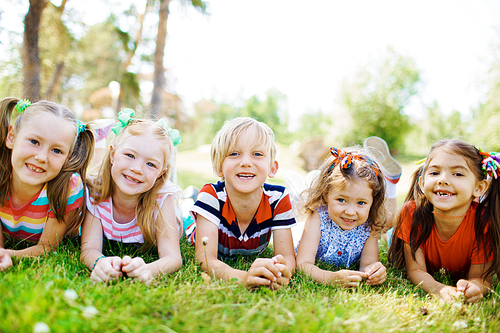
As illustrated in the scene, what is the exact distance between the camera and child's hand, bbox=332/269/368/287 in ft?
7.70

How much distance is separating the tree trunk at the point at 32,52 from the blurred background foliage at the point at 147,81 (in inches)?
6.7

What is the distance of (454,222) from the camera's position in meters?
2.73

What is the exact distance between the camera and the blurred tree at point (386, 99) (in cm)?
2052

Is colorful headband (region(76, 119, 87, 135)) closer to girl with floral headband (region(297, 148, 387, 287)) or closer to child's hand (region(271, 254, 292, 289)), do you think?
child's hand (region(271, 254, 292, 289))

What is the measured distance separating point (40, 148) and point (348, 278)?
2.54 m

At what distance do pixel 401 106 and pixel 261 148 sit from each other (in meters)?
21.1

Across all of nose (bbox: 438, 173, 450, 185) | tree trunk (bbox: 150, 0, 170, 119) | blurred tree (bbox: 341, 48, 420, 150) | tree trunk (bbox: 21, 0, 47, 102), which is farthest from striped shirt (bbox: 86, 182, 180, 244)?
blurred tree (bbox: 341, 48, 420, 150)

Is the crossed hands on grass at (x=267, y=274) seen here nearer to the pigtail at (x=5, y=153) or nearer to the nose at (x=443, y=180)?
the nose at (x=443, y=180)

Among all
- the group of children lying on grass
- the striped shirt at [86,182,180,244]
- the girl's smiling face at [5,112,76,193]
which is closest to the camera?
the girl's smiling face at [5,112,76,193]

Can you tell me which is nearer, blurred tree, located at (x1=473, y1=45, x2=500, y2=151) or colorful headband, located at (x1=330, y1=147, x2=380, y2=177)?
colorful headband, located at (x1=330, y1=147, x2=380, y2=177)

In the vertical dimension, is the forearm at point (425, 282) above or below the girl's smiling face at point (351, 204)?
below

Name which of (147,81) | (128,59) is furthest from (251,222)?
(147,81)

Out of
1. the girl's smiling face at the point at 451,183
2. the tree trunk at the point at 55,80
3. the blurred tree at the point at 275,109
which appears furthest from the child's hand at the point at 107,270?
the blurred tree at the point at 275,109

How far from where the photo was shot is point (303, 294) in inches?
83.0
